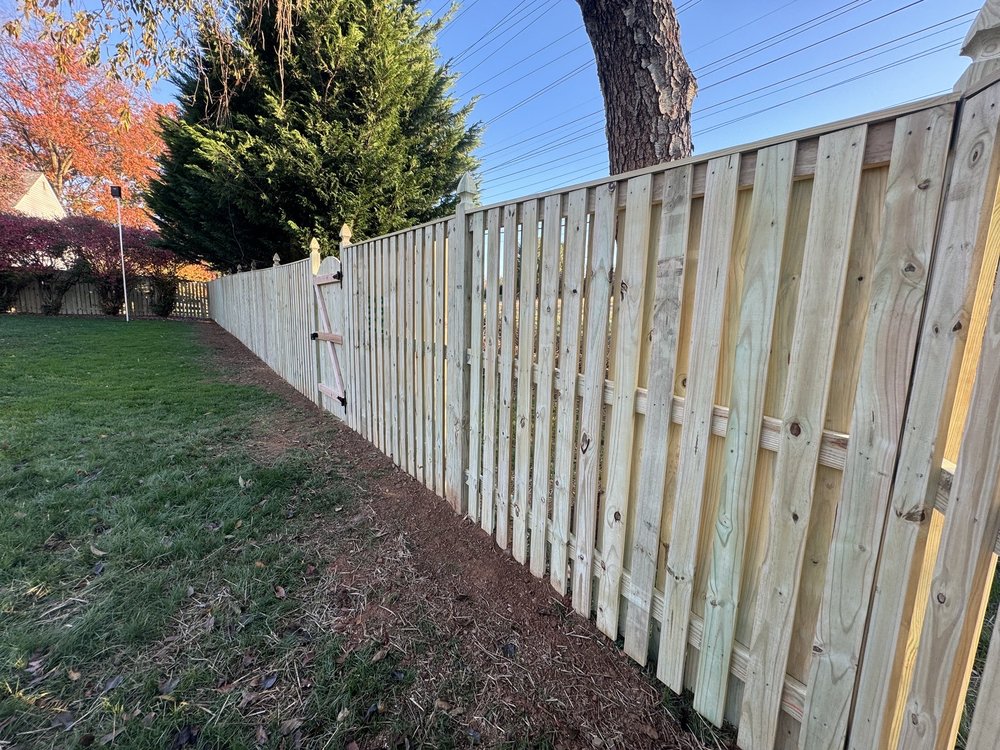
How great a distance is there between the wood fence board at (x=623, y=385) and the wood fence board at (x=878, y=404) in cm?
65

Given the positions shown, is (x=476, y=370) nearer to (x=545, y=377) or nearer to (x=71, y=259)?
(x=545, y=377)

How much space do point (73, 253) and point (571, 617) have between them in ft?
61.9

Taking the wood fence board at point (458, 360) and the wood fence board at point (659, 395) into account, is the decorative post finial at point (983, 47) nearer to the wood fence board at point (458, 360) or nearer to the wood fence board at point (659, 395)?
the wood fence board at point (659, 395)

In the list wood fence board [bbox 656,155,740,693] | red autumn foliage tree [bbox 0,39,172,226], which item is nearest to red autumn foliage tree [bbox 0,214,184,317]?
red autumn foliage tree [bbox 0,39,172,226]

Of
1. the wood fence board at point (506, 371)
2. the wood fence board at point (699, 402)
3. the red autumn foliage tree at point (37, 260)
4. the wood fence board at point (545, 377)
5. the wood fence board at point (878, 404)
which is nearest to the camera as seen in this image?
the wood fence board at point (878, 404)

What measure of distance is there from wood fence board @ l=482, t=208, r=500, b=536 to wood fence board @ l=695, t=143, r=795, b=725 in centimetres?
125

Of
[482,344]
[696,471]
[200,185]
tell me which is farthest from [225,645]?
[200,185]

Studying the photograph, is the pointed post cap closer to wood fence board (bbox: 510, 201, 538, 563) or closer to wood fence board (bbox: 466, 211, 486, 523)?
wood fence board (bbox: 466, 211, 486, 523)

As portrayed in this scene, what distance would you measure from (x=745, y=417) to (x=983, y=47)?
0.91 metres

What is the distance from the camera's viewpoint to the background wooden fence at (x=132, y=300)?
13.8 meters

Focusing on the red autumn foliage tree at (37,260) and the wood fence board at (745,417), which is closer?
the wood fence board at (745,417)

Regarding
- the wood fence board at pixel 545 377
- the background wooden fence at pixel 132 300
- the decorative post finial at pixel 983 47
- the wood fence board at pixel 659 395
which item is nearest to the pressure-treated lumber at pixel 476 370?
the wood fence board at pixel 545 377

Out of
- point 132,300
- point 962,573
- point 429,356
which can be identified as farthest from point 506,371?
point 132,300

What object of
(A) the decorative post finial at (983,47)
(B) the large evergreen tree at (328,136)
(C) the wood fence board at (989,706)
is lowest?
(C) the wood fence board at (989,706)
